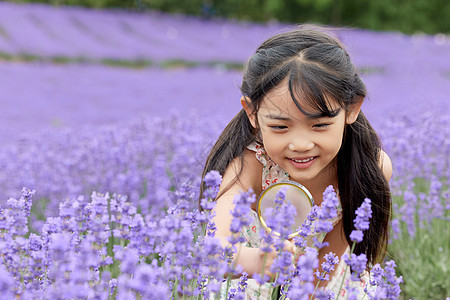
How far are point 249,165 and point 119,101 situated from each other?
7999 mm

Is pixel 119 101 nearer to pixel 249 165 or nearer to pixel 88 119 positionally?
pixel 88 119

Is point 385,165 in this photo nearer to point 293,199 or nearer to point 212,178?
point 293,199

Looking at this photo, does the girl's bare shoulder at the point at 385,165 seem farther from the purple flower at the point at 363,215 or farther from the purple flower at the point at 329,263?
the purple flower at the point at 363,215

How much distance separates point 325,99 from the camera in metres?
1.77

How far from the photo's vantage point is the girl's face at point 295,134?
173 cm

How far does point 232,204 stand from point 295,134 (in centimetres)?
33

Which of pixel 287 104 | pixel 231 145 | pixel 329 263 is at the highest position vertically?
pixel 287 104

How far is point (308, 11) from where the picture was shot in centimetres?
2614

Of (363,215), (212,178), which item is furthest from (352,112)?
(212,178)

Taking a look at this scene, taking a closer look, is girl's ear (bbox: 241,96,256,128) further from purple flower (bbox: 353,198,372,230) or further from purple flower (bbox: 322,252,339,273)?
purple flower (bbox: 353,198,372,230)

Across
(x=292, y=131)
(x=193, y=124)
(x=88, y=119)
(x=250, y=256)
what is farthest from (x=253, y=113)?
(x=88, y=119)

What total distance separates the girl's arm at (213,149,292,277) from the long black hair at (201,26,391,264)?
0.03m

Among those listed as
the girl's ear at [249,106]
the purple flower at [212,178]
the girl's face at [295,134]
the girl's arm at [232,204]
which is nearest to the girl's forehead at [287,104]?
the girl's face at [295,134]

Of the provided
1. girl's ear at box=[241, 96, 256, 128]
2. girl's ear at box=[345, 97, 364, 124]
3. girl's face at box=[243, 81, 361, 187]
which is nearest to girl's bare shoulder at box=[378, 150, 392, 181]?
girl's ear at box=[345, 97, 364, 124]
